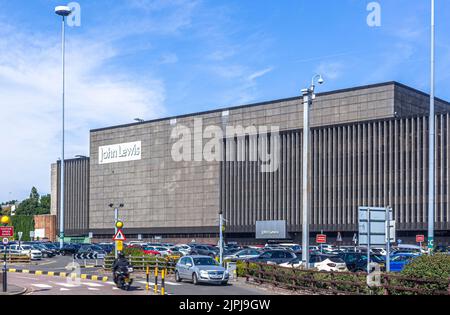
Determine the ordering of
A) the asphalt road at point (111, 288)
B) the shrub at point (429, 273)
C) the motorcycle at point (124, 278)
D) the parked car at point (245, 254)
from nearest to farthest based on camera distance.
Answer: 1. the shrub at point (429, 273)
2. the asphalt road at point (111, 288)
3. the motorcycle at point (124, 278)
4. the parked car at point (245, 254)

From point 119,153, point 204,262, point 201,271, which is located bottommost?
point 201,271

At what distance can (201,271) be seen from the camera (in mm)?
34969

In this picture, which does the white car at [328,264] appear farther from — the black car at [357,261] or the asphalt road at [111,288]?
the asphalt road at [111,288]

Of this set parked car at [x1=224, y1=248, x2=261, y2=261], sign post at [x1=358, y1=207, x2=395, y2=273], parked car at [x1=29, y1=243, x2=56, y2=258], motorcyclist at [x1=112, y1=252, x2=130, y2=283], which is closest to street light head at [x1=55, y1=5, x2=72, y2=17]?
parked car at [x1=29, y1=243, x2=56, y2=258]

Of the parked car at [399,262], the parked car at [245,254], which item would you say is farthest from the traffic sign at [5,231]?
the parked car at [245,254]

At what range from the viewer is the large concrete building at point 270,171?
8681 centimetres

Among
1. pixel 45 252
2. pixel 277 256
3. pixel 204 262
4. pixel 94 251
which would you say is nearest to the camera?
pixel 204 262

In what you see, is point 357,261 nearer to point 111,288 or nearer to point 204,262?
point 204,262

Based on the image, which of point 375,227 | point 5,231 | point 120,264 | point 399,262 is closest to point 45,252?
point 5,231

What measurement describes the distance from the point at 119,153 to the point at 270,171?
30.9m

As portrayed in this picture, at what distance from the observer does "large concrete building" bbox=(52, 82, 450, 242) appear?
86.8 meters

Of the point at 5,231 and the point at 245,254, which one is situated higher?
the point at 5,231

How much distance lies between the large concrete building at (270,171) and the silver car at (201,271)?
5276cm

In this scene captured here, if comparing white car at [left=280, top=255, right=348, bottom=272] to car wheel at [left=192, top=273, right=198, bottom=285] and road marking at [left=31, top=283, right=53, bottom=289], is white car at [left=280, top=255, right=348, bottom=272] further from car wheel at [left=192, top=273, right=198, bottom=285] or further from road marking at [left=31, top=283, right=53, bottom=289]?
road marking at [left=31, top=283, right=53, bottom=289]
